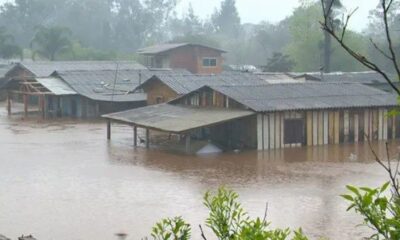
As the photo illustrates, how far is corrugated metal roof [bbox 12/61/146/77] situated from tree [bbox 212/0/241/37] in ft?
167

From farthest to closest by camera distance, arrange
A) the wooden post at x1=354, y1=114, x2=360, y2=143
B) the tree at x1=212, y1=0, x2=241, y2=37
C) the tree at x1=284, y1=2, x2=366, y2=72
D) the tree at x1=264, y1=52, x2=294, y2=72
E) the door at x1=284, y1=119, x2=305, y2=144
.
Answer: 1. the tree at x1=212, y1=0, x2=241, y2=37
2. the tree at x1=284, y1=2, x2=366, y2=72
3. the tree at x1=264, y1=52, x2=294, y2=72
4. the wooden post at x1=354, y1=114, x2=360, y2=143
5. the door at x1=284, y1=119, x2=305, y2=144

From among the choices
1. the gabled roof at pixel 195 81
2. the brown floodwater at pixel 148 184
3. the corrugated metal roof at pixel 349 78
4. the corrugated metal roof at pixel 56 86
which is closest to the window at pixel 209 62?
the corrugated metal roof at pixel 56 86

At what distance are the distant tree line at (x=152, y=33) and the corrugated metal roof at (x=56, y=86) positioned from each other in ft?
46.9

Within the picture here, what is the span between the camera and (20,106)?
4753 cm

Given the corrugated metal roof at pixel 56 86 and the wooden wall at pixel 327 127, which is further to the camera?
the corrugated metal roof at pixel 56 86

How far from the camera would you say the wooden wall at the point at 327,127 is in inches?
1027

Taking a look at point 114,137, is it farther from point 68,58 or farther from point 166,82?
point 68,58

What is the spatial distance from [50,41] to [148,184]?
44.5 metres

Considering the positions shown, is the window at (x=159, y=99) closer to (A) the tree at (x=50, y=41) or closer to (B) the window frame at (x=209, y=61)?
(B) the window frame at (x=209, y=61)

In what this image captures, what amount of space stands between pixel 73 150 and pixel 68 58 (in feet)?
133

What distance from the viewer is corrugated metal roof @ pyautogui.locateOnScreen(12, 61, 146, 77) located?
4838cm

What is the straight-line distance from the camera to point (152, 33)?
95.8 m

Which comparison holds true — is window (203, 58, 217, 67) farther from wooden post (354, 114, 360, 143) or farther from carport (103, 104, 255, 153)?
wooden post (354, 114, 360, 143)

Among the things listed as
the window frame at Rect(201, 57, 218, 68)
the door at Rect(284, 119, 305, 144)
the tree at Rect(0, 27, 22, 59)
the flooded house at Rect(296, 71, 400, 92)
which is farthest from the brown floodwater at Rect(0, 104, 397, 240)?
the tree at Rect(0, 27, 22, 59)
